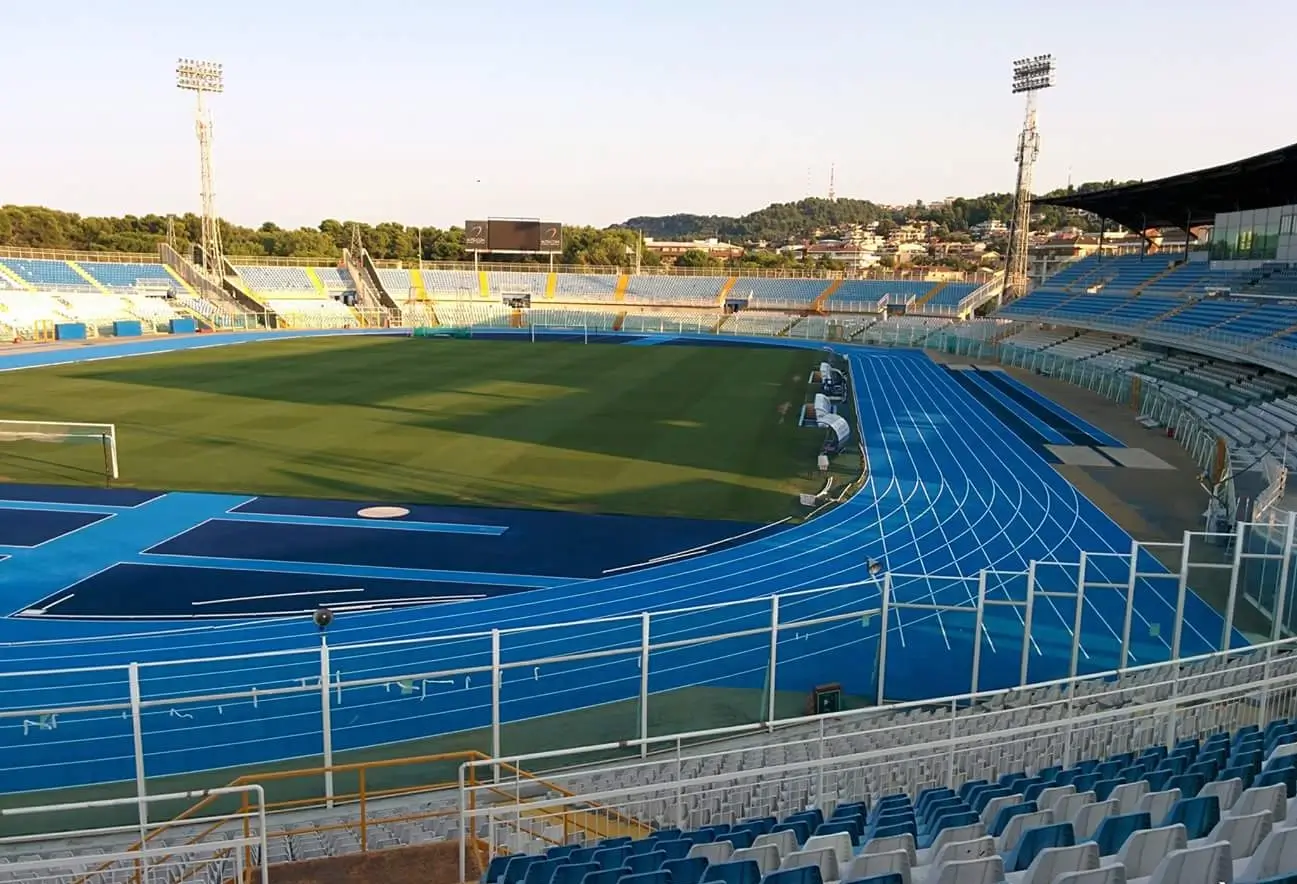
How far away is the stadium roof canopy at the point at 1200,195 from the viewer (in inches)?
1542

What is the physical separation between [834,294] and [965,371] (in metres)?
34.6

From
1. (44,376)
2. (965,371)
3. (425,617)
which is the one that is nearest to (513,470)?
(425,617)

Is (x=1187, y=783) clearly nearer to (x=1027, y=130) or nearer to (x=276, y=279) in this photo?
(x=1027, y=130)

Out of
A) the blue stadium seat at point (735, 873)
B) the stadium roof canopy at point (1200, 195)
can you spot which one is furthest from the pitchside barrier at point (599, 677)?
the stadium roof canopy at point (1200, 195)

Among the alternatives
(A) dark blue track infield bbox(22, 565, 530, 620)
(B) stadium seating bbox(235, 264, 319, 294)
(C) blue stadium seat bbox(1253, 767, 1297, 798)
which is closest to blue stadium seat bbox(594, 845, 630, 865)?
(C) blue stadium seat bbox(1253, 767, 1297, 798)

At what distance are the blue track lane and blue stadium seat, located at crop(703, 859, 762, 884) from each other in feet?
14.8

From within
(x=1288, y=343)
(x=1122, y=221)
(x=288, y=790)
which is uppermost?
(x=1122, y=221)

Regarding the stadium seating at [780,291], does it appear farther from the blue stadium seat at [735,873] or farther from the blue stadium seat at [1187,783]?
the blue stadium seat at [735,873]

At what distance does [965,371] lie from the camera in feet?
178

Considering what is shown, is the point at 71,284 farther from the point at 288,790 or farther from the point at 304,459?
the point at 288,790

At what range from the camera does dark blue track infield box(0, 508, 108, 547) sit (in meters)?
19.6

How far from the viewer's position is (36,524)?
20.6 m

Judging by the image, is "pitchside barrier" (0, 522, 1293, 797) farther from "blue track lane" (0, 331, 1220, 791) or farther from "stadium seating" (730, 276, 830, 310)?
"stadium seating" (730, 276, 830, 310)

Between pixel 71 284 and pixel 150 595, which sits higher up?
pixel 71 284
